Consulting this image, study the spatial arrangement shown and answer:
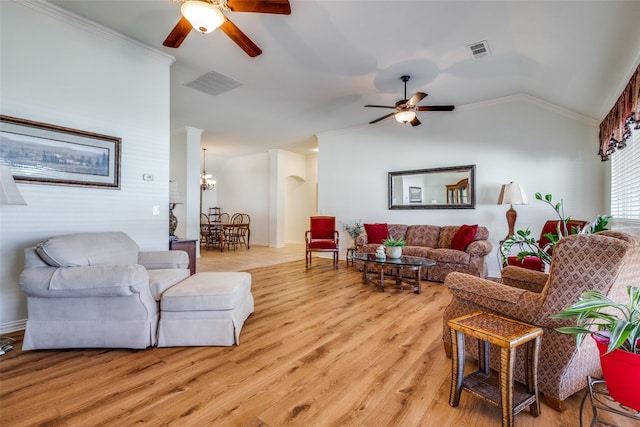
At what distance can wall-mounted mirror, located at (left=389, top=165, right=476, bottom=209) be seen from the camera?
5254 mm

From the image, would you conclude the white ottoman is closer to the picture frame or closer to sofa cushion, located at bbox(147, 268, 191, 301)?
sofa cushion, located at bbox(147, 268, 191, 301)

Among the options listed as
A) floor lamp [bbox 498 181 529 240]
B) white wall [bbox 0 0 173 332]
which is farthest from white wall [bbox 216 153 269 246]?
floor lamp [bbox 498 181 529 240]

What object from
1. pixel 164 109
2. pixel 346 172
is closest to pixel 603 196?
pixel 346 172

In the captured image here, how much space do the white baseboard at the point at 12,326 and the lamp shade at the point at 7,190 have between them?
4.10 feet

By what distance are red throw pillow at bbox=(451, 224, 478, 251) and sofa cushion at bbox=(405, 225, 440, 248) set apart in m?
0.48

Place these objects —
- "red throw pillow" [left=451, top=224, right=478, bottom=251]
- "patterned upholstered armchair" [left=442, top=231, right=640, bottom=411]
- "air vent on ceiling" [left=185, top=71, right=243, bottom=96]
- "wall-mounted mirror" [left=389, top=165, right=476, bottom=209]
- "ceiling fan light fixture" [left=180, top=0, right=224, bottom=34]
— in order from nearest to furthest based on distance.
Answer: "patterned upholstered armchair" [left=442, top=231, right=640, bottom=411] → "ceiling fan light fixture" [left=180, top=0, right=224, bottom=34] → "air vent on ceiling" [left=185, top=71, right=243, bottom=96] → "red throw pillow" [left=451, top=224, right=478, bottom=251] → "wall-mounted mirror" [left=389, top=165, right=476, bottom=209]

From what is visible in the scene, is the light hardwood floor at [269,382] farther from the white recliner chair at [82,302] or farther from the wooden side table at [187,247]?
the wooden side table at [187,247]

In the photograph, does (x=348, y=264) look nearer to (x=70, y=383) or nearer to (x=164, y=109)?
(x=164, y=109)

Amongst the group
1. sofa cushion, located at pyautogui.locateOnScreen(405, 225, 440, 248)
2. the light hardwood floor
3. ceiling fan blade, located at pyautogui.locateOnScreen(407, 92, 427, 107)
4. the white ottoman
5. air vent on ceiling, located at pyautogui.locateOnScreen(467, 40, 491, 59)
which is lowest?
the light hardwood floor

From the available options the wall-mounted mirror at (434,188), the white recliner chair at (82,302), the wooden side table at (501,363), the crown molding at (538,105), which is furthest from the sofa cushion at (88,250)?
the crown molding at (538,105)

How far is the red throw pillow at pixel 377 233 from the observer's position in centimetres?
557

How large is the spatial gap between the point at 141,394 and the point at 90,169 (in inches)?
96.7

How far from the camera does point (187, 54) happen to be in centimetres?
365

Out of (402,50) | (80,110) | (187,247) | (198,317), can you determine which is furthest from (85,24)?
(402,50)
